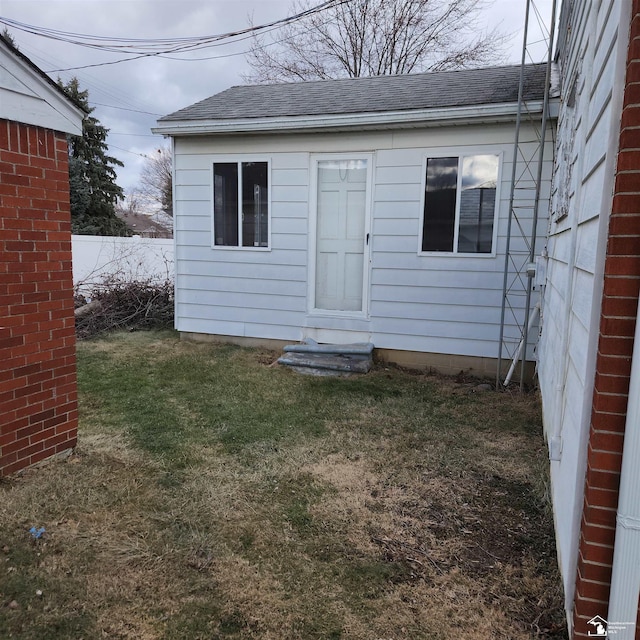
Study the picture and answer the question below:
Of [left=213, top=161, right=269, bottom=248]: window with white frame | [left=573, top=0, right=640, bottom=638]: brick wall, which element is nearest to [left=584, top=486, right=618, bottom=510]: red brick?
[left=573, top=0, right=640, bottom=638]: brick wall

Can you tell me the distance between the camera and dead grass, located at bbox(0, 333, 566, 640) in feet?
6.10

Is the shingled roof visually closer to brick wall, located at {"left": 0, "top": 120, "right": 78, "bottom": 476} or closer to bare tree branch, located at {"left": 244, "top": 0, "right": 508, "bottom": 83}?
brick wall, located at {"left": 0, "top": 120, "right": 78, "bottom": 476}

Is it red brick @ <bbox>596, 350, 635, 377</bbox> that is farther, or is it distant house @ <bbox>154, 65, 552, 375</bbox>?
distant house @ <bbox>154, 65, 552, 375</bbox>

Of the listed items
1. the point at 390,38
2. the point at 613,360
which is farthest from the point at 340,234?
the point at 390,38

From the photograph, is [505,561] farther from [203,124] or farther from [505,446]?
[203,124]

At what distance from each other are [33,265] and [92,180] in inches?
771

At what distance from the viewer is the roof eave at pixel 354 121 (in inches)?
195

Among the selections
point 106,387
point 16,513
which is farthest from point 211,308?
point 16,513

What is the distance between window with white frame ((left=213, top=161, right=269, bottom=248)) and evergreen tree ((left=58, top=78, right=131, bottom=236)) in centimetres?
1243

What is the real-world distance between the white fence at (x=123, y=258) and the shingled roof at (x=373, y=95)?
12.0ft

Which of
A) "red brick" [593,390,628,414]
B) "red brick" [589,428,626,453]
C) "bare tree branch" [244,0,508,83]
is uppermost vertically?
"bare tree branch" [244,0,508,83]

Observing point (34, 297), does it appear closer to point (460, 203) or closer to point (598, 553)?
point (598, 553)

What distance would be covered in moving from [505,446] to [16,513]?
323 cm

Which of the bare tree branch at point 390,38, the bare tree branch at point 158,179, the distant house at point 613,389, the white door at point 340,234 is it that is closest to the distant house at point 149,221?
the bare tree branch at point 158,179
